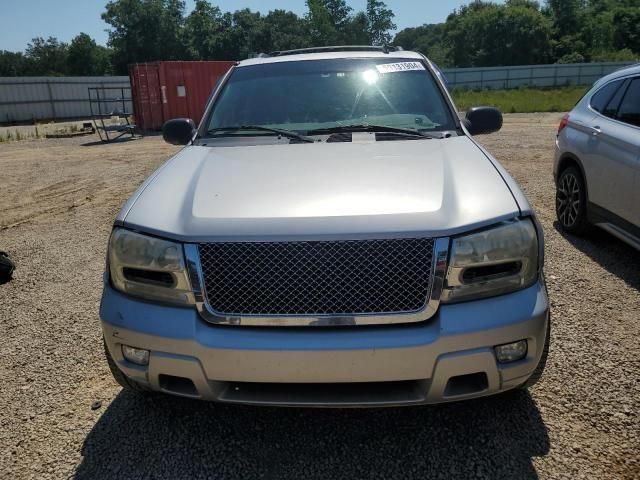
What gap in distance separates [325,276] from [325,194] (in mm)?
390

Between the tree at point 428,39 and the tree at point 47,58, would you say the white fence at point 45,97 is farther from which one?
the tree at point 428,39

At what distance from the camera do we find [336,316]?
84.5 inches

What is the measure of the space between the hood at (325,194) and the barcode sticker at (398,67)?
950mm

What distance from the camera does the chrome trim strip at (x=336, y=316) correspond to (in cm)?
213

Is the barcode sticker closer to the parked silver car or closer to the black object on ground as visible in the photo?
the parked silver car

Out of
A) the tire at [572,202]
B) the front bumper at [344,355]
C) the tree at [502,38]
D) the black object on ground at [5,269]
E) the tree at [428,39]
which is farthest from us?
the tree at [428,39]

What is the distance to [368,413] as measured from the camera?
106 inches

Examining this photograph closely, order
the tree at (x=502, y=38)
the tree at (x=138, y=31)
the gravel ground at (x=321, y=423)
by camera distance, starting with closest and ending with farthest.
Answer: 1. the gravel ground at (x=321, y=423)
2. the tree at (x=138, y=31)
3. the tree at (x=502, y=38)

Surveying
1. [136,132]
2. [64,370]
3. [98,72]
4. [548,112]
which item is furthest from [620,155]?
[98,72]

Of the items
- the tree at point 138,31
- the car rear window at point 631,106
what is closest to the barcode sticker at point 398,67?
the car rear window at point 631,106

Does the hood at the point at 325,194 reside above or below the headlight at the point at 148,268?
above

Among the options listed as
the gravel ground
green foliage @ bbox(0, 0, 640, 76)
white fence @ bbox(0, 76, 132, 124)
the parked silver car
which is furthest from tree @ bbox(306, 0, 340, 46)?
the gravel ground

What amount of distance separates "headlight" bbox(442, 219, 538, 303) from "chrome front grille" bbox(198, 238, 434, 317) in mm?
107

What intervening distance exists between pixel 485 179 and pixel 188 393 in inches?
63.8
